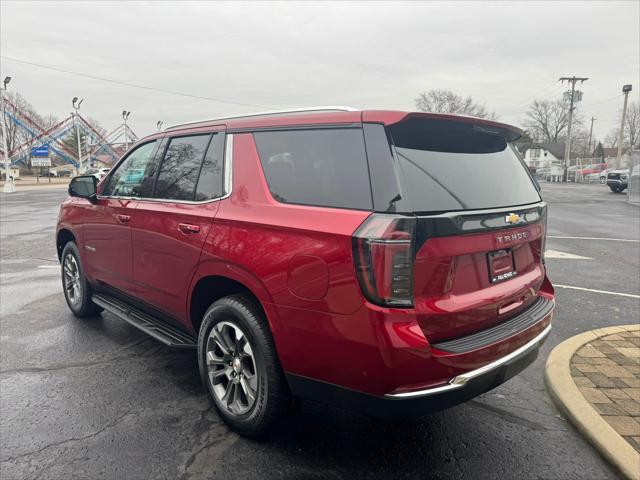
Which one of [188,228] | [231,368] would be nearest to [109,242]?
[188,228]

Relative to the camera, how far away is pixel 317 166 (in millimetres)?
2541

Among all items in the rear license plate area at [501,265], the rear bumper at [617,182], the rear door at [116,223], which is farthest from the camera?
the rear bumper at [617,182]

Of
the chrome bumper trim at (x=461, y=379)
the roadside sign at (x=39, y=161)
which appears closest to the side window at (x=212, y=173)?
the chrome bumper trim at (x=461, y=379)

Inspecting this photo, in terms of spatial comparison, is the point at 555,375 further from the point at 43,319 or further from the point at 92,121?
the point at 92,121

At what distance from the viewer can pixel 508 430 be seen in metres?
2.92

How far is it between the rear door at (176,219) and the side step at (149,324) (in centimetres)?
14

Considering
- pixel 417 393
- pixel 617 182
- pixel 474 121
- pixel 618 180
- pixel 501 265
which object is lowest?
pixel 617 182

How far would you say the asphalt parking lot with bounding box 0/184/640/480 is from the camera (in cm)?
253

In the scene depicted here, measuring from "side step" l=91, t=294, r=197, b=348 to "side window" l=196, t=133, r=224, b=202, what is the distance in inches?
40.2

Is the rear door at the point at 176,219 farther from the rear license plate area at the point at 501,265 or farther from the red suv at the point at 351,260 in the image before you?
A: the rear license plate area at the point at 501,265

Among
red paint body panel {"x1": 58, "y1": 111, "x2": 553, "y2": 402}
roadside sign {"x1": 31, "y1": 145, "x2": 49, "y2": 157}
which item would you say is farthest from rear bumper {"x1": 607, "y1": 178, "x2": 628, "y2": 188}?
roadside sign {"x1": 31, "y1": 145, "x2": 49, "y2": 157}

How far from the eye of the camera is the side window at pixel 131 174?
3.88 meters

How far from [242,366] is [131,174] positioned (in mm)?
2181

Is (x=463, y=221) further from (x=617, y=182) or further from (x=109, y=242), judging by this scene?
(x=617, y=182)
